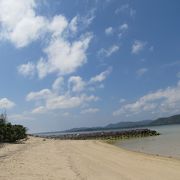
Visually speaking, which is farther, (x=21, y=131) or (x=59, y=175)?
(x=21, y=131)

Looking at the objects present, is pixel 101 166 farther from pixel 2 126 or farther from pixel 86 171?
pixel 2 126

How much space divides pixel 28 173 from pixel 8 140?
26.8 metres

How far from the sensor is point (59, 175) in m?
15.3

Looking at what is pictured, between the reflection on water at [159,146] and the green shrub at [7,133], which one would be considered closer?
the reflection on water at [159,146]

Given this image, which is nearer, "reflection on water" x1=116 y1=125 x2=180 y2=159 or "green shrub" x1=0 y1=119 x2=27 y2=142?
"reflection on water" x1=116 y1=125 x2=180 y2=159

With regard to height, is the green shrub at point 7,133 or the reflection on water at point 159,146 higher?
the green shrub at point 7,133

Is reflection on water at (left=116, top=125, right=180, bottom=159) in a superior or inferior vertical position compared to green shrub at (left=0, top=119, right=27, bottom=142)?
inferior

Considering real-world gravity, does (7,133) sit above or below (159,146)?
above

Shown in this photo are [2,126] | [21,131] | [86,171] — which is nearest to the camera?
[86,171]

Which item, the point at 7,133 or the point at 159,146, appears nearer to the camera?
the point at 7,133

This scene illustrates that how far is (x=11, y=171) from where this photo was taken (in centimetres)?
1605

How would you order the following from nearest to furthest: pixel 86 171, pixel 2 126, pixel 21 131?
pixel 86 171, pixel 2 126, pixel 21 131

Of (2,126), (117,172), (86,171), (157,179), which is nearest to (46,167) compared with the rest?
(86,171)

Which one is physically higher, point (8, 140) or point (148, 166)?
point (8, 140)
